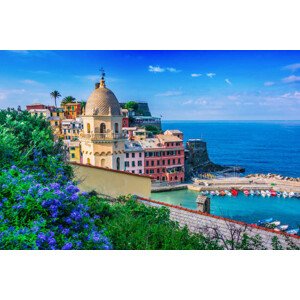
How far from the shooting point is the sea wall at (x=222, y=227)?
255 centimetres

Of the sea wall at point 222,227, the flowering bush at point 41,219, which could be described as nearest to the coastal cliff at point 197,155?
the sea wall at point 222,227

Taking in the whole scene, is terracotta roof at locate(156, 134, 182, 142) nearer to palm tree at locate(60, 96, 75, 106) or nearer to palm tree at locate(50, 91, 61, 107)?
palm tree at locate(60, 96, 75, 106)

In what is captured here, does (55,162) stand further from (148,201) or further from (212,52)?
(212,52)

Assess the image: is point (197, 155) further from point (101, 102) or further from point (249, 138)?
point (101, 102)

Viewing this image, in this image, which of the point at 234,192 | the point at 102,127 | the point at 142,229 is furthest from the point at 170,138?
the point at 234,192

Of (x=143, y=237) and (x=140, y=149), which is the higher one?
(x=140, y=149)

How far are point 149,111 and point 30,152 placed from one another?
4.35 ft

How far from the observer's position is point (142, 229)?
2637 mm

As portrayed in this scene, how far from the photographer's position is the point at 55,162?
286 cm

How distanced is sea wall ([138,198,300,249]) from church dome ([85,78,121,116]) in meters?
1.10

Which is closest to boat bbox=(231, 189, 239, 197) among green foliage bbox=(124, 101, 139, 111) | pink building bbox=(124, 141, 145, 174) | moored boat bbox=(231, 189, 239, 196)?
moored boat bbox=(231, 189, 239, 196)

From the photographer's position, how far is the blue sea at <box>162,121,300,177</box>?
131 inches

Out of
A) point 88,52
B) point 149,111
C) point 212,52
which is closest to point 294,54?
point 212,52

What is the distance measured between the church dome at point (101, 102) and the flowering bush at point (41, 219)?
3.41 ft
